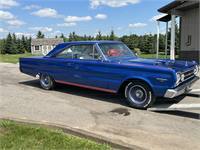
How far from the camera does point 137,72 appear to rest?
6668 mm

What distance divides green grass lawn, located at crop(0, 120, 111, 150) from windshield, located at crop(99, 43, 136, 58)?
317cm

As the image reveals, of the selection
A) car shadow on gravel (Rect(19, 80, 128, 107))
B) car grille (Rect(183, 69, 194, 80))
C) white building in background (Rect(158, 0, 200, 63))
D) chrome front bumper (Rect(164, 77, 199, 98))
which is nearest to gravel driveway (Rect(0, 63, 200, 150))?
car shadow on gravel (Rect(19, 80, 128, 107))

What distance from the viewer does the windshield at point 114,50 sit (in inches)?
302

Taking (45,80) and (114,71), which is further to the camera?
(45,80)

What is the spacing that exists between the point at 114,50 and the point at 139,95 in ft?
5.36

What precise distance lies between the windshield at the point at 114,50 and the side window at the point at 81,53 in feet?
0.75

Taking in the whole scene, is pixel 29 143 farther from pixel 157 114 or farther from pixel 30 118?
pixel 157 114

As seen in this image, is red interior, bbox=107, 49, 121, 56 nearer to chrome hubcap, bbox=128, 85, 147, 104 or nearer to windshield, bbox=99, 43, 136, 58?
windshield, bbox=99, 43, 136, 58

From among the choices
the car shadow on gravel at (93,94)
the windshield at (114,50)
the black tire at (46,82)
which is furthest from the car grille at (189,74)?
the black tire at (46,82)

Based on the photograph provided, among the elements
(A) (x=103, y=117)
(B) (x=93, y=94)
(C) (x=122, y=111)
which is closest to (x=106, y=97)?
(B) (x=93, y=94)

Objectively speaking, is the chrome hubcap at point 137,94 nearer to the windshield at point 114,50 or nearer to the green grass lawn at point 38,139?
the windshield at point 114,50

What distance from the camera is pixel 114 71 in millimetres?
7066

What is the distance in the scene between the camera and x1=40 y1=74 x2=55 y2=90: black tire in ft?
28.9

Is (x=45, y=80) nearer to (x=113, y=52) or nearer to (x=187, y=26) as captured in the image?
(x=113, y=52)
